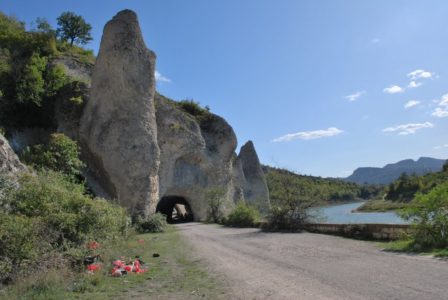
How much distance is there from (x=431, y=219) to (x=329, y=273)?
194 inches

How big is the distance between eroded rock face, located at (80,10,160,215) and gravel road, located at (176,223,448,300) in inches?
675

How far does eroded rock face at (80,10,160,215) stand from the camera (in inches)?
1157

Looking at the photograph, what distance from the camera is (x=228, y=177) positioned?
1905 inches

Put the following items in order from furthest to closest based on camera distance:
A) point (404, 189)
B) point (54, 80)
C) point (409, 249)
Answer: point (404, 189) < point (54, 80) < point (409, 249)

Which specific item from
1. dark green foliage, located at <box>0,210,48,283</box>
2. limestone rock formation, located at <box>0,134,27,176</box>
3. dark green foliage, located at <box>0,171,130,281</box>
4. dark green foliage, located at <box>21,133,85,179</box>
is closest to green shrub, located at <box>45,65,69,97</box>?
dark green foliage, located at <box>21,133,85,179</box>

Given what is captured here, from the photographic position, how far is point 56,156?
77.3 ft

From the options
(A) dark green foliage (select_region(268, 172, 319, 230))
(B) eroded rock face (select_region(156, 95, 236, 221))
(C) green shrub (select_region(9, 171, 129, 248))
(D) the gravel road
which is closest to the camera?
(D) the gravel road

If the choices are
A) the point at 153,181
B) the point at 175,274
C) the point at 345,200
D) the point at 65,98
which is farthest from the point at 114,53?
the point at 345,200

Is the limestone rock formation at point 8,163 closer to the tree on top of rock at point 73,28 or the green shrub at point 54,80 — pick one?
the green shrub at point 54,80

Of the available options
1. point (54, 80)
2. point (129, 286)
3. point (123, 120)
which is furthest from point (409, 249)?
point (54, 80)

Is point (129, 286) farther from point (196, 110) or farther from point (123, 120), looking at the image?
point (196, 110)

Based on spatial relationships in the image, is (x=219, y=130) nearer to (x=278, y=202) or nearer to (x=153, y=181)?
(x=153, y=181)

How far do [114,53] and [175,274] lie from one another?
25446 millimetres

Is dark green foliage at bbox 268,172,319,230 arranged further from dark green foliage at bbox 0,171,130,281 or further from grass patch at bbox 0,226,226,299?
grass patch at bbox 0,226,226,299
